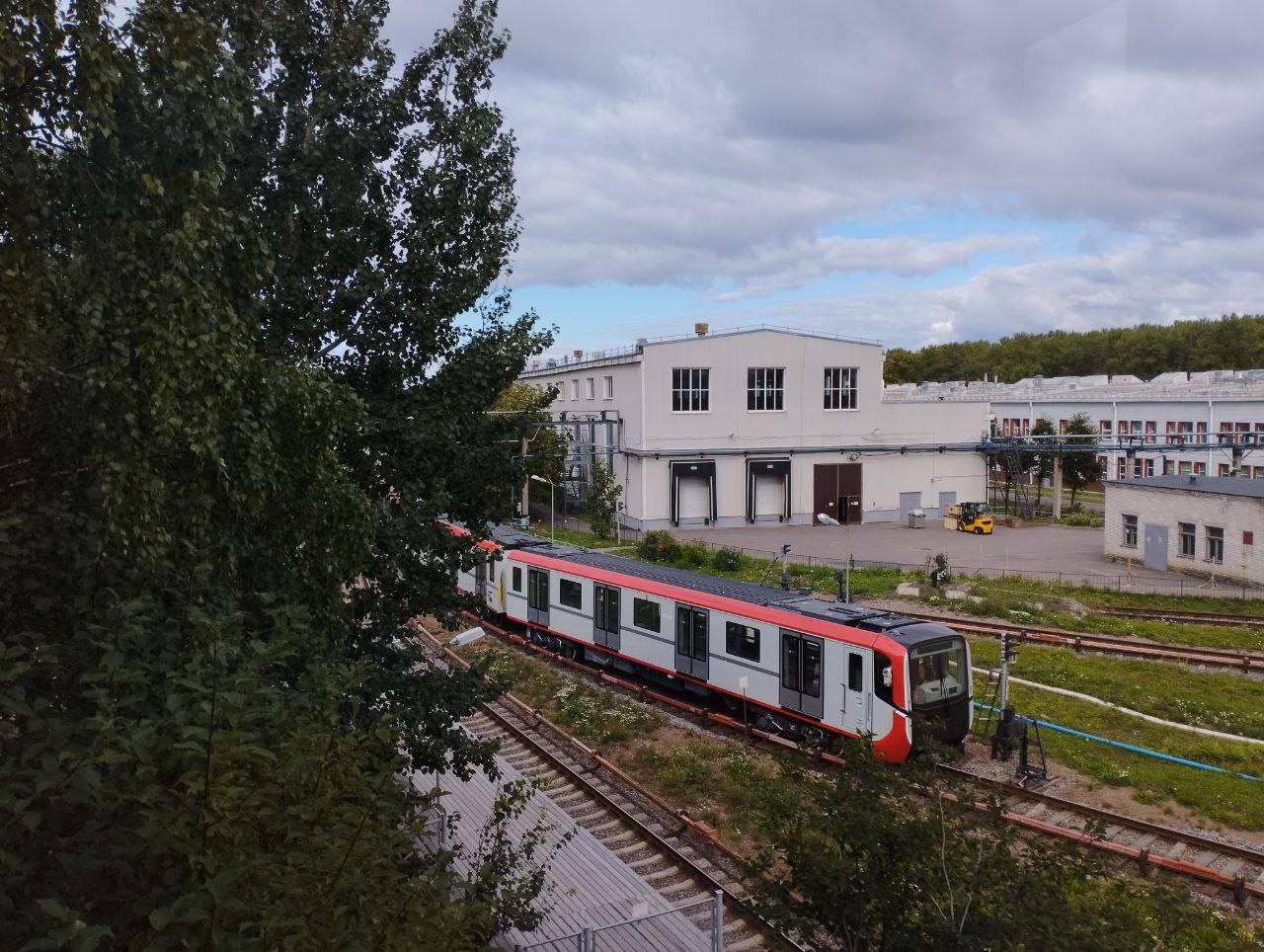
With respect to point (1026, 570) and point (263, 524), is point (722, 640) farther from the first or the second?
point (1026, 570)

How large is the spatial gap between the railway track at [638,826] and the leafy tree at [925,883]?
2467 mm

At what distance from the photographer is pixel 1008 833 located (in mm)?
6129

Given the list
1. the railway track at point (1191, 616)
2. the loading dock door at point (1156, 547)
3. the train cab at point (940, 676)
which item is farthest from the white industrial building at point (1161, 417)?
the train cab at point (940, 676)

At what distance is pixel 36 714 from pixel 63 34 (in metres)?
3.50

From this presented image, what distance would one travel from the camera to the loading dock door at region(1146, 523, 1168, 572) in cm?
3366

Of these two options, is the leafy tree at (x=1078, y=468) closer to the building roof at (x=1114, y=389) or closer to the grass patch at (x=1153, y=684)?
the building roof at (x=1114, y=389)

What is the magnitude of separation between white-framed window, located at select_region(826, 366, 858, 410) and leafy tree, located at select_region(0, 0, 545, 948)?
40.6 m

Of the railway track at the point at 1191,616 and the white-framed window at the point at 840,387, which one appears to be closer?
the railway track at the point at 1191,616

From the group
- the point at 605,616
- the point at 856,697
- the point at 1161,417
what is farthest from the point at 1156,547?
the point at 1161,417

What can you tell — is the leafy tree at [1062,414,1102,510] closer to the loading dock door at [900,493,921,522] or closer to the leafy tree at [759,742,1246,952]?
the loading dock door at [900,493,921,522]

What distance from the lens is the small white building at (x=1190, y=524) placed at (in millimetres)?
30828

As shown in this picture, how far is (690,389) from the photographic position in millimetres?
45719

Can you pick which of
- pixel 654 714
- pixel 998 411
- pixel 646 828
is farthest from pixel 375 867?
pixel 998 411

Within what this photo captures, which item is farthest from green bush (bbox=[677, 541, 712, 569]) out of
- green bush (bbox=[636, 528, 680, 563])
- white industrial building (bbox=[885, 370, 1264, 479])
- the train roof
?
white industrial building (bbox=[885, 370, 1264, 479])
